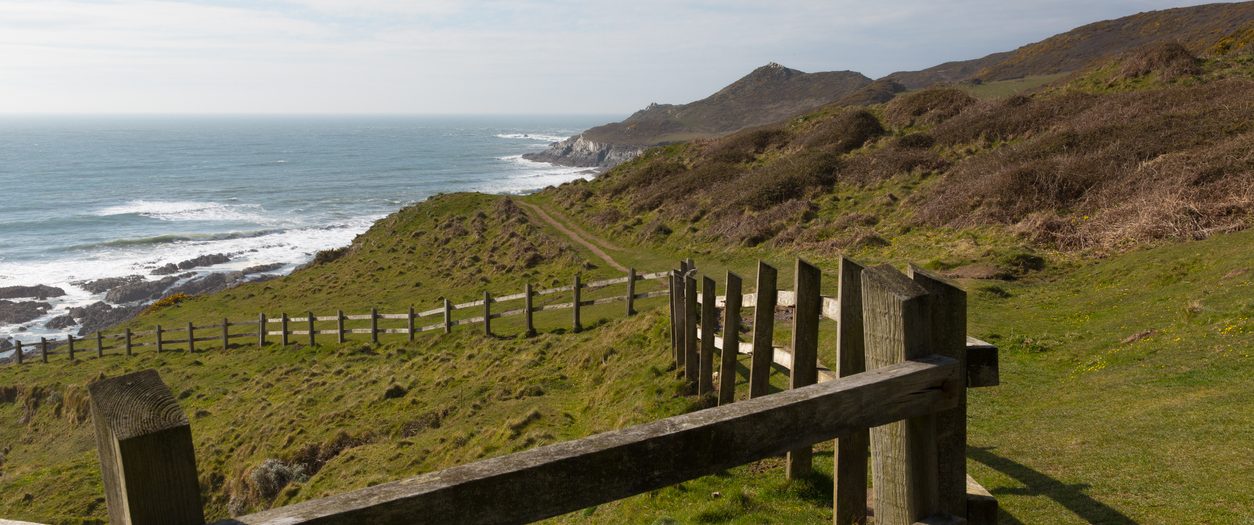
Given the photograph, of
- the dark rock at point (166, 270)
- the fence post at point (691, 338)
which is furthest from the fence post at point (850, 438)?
the dark rock at point (166, 270)

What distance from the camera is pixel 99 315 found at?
47.1 meters

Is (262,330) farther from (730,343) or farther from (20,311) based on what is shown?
(20,311)

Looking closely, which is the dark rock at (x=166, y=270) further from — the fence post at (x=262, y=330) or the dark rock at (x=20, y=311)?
the fence post at (x=262, y=330)

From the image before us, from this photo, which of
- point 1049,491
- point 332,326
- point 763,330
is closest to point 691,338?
point 763,330

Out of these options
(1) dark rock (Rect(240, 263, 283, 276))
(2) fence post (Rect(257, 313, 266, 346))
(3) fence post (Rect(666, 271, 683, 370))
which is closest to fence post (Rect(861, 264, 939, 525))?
(3) fence post (Rect(666, 271, 683, 370))

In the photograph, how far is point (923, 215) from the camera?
90.3ft

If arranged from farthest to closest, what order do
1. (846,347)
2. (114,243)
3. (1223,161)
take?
1. (114,243)
2. (1223,161)
3. (846,347)

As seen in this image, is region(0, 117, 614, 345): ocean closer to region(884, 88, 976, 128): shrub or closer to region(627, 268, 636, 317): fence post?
region(627, 268, 636, 317): fence post

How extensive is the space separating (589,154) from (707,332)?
416ft

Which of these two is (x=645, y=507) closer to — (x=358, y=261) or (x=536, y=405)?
(x=536, y=405)

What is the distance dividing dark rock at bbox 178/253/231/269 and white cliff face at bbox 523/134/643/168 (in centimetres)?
6359

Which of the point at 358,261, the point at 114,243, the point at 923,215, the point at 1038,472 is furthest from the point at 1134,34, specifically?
the point at 114,243

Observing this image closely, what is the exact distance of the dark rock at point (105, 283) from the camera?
52938mm

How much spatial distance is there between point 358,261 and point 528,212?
11.0 meters
